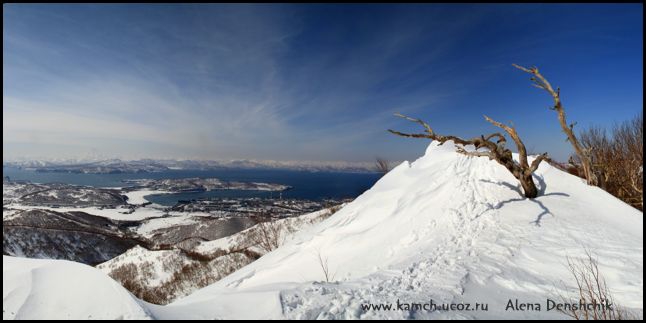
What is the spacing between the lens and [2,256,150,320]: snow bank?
10.2 ft

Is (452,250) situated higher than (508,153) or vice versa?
(508,153)

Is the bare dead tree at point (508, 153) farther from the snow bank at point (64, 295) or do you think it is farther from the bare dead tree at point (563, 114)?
the snow bank at point (64, 295)

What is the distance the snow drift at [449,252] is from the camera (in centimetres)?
347

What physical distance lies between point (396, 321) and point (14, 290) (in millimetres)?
4622

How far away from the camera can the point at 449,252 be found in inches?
Result: 233

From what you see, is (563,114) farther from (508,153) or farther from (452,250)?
(452,250)

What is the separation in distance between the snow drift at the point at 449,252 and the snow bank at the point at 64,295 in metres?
0.36

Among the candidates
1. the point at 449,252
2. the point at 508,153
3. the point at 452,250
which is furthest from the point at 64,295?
the point at 508,153

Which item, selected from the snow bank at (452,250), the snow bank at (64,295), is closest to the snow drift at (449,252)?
the snow bank at (452,250)

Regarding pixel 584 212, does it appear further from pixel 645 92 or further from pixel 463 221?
pixel 645 92

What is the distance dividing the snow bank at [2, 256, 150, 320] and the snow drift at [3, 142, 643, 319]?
0.36 metres

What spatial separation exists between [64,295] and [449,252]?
19.8 ft

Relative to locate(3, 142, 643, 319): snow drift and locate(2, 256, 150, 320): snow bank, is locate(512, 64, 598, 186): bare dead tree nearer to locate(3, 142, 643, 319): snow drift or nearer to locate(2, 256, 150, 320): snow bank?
locate(3, 142, 643, 319): snow drift

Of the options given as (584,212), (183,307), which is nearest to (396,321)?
(183,307)
